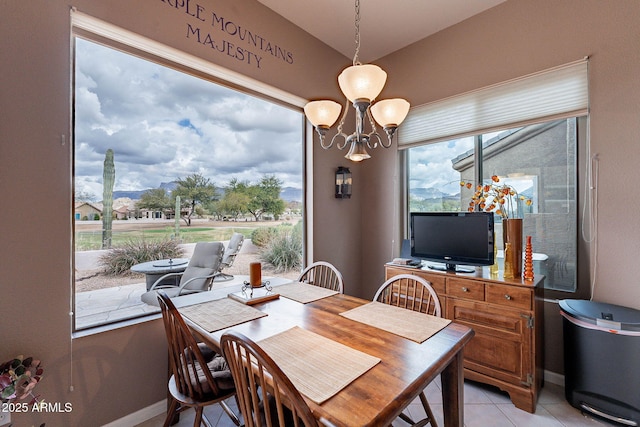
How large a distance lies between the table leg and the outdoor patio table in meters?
1.99

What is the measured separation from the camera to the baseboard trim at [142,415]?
185cm

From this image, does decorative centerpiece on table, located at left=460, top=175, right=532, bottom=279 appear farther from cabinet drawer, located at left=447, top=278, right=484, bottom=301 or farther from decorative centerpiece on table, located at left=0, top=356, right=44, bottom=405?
decorative centerpiece on table, located at left=0, top=356, right=44, bottom=405

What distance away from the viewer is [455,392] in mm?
1348

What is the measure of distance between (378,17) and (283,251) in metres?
2.44

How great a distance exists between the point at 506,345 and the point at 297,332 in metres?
1.60

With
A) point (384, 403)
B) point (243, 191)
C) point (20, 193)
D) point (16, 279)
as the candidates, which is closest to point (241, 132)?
point (243, 191)

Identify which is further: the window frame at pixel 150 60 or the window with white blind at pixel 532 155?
the window with white blind at pixel 532 155

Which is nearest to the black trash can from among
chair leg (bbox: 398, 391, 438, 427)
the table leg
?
chair leg (bbox: 398, 391, 438, 427)

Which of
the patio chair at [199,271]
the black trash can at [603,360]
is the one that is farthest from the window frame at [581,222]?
the patio chair at [199,271]

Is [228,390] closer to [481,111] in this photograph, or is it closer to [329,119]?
[329,119]

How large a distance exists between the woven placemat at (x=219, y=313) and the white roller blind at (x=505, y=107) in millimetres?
2439

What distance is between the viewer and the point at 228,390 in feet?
4.85

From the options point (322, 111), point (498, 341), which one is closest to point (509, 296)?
point (498, 341)

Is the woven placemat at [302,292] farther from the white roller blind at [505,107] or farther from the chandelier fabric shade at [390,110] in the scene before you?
the white roller blind at [505,107]
